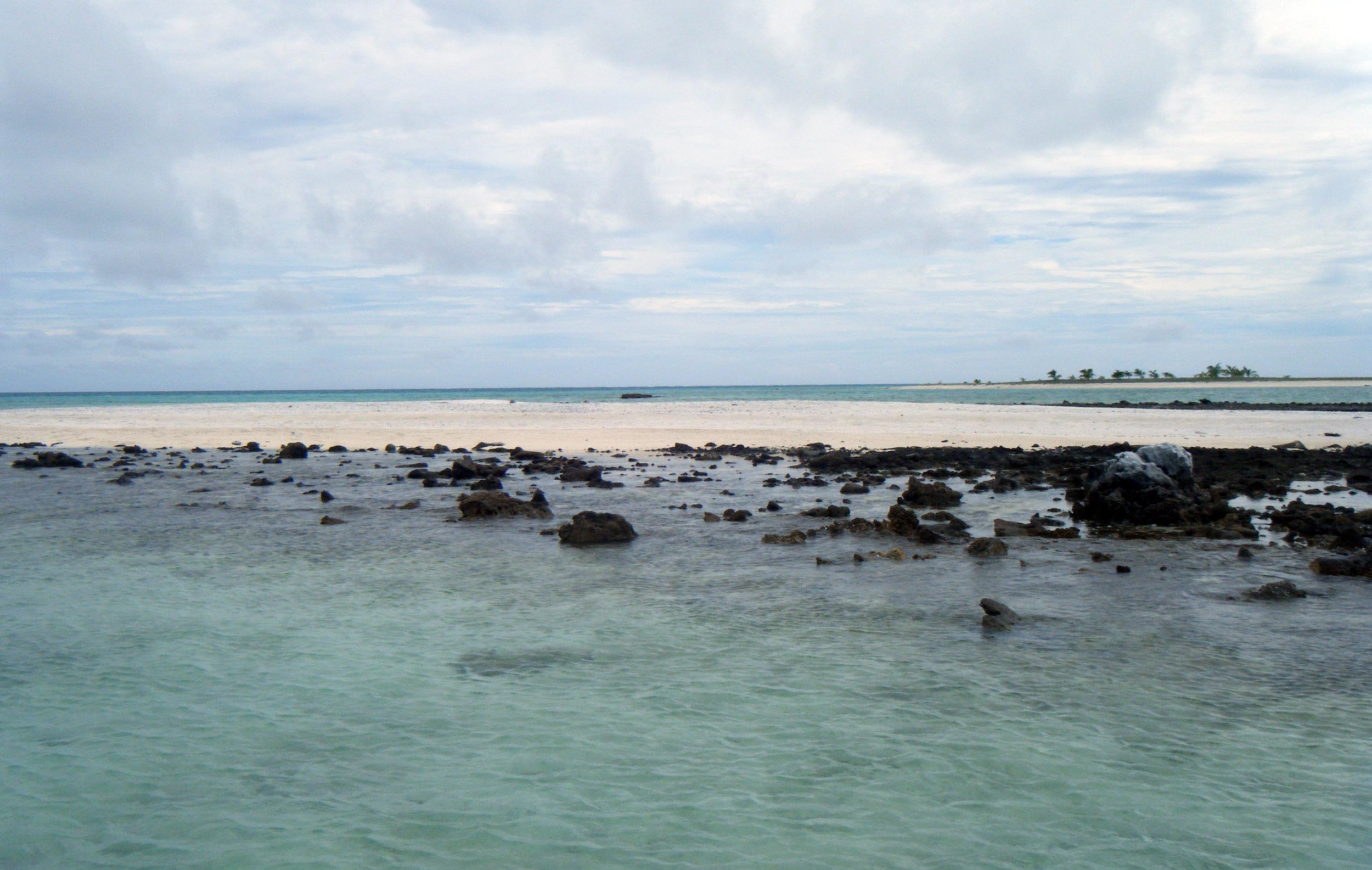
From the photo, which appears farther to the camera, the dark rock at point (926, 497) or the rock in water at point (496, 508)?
the dark rock at point (926, 497)

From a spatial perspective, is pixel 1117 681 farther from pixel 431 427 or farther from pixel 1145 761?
pixel 431 427

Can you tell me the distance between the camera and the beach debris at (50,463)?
103ft

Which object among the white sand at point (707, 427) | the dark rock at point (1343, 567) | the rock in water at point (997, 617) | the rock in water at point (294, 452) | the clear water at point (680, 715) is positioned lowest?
the clear water at point (680, 715)

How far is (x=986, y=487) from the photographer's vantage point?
23.8m

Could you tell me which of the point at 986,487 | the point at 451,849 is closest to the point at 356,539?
the point at 451,849

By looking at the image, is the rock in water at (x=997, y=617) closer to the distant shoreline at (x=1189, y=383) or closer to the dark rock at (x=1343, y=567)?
the dark rock at (x=1343, y=567)

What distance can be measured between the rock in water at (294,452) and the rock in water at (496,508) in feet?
60.7

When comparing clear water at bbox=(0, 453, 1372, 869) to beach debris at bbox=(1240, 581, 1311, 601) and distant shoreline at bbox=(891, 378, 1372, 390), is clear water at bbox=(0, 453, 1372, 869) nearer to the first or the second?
beach debris at bbox=(1240, 581, 1311, 601)

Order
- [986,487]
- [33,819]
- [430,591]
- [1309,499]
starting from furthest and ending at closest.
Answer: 1. [986,487]
2. [1309,499]
3. [430,591]
4. [33,819]

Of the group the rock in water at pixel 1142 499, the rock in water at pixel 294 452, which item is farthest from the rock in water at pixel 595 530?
the rock in water at pixel 294 452

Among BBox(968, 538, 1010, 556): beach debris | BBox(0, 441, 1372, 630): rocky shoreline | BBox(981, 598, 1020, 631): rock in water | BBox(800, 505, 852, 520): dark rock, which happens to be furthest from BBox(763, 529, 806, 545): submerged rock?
BBox(981, 598, 1020, 631): rock in water

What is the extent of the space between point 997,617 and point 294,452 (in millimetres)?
31971

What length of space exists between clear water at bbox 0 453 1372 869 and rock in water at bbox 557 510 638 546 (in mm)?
1915

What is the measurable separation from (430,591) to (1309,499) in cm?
2051
